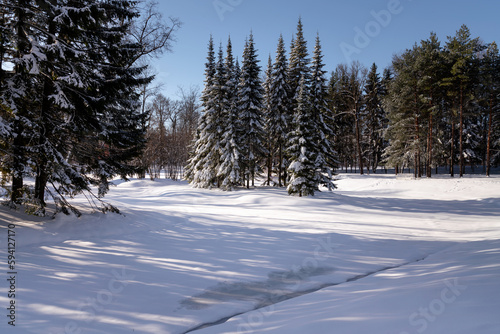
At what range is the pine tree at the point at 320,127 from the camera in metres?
18.4

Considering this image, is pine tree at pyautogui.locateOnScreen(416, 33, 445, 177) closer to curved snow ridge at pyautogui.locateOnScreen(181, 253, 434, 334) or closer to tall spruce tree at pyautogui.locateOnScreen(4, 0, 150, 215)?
curved snow ridge at pyautogui.locateOnScreen(181, 253, 434, 334)

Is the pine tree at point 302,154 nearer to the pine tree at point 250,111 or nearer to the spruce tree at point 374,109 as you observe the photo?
the pine tree at point 250,111

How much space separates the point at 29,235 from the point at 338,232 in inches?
398

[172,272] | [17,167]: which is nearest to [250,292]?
[172,272]

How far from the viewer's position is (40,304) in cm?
436

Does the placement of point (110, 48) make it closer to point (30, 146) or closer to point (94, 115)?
point (94, 115)

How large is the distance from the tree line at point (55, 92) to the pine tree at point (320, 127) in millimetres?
12822

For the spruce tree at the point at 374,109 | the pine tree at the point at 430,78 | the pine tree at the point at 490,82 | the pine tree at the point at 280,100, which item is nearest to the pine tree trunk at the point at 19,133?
the pine tree at the point at 280,100

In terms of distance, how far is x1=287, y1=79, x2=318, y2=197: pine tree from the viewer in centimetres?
1666

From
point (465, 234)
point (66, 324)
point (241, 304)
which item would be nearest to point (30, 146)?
point (66, 324)

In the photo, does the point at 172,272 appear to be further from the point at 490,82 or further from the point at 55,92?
the point at 490,82

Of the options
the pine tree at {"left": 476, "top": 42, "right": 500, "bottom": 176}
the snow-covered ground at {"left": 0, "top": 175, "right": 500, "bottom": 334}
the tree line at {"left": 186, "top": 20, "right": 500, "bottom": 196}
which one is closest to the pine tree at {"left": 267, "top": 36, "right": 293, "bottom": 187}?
the tree line at {"left": 186, "top": 20, "right": 500, "bottom": 196}

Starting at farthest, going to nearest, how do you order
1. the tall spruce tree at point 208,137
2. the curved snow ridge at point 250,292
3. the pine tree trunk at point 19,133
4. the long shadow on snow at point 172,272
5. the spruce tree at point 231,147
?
the tall spruce tree at point 208,137
the spruce tree at point 231,147
the pine tree trunk at point 19,133
the curved snow ridge at point 250,292
the long shadow on snow at point 172,272

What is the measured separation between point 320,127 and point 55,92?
56.2ft
